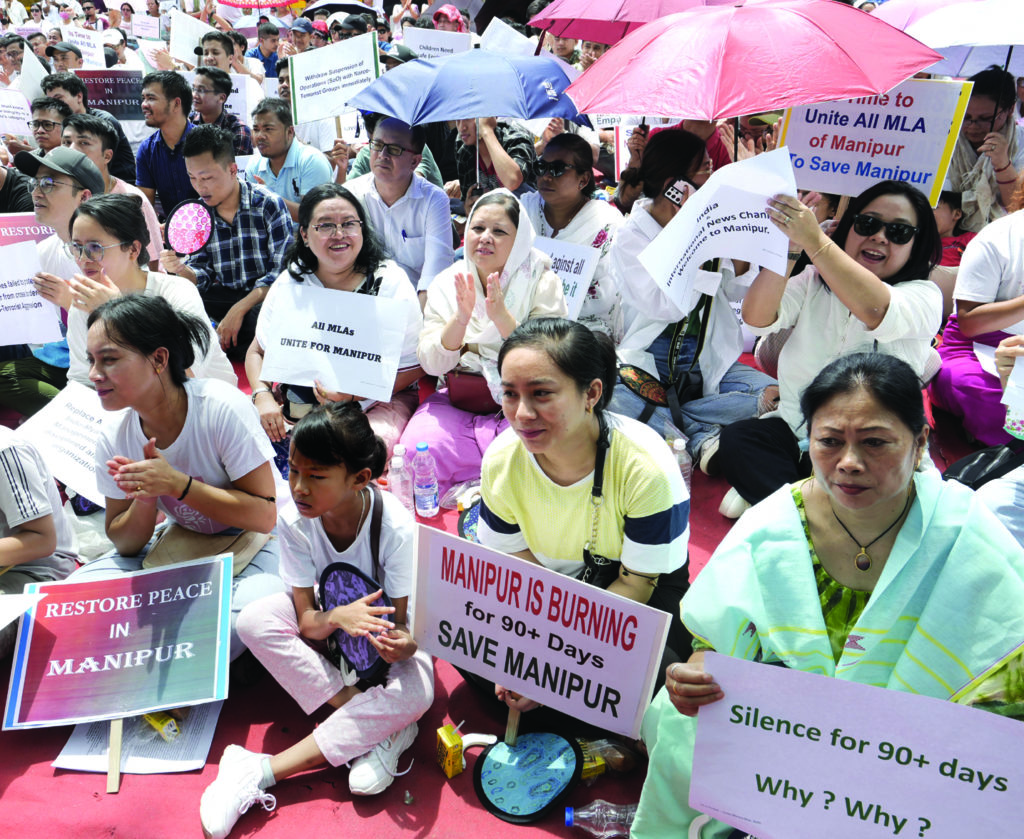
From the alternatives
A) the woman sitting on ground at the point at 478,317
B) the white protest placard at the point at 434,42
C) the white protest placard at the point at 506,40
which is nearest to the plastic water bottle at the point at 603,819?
the woman sitting on ground at the point at 478,317

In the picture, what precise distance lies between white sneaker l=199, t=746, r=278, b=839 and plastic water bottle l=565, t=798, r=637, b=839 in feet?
3.05

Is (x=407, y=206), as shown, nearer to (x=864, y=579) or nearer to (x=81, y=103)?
(x=864, y=579)

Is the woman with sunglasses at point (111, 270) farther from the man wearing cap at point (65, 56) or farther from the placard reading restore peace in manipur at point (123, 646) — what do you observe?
the man wearing cap at point (65, 56)

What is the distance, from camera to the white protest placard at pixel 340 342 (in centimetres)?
378

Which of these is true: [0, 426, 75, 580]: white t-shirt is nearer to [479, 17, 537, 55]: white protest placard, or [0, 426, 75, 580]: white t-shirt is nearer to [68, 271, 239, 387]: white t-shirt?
[68, 271, 239, 387]: white t-shirt

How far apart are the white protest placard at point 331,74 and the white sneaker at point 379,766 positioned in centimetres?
468

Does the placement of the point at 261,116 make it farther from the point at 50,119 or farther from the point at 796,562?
the point at 796,562

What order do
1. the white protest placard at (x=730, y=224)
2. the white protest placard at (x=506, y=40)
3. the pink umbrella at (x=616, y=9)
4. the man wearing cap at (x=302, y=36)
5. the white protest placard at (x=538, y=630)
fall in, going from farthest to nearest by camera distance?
the man wearing cap at (x=302, y=36)
the white protest placard at (x=506, y=40)
the pink umbrella at (x=616, y=9)
the white protest placard at (x=730, y=224)
the white protest placard at (x=538, y=630)

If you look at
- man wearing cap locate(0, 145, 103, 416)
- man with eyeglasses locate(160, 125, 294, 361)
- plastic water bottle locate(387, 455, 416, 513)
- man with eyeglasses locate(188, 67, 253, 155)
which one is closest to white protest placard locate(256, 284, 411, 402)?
plastic water bottle locate(387, 455, 416, 513)

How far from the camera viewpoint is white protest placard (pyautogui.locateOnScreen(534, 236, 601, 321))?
4.33 meters

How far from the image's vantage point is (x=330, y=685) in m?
2.60

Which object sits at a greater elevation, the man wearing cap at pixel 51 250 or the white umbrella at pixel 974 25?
the white umbrella at pixel 974 25

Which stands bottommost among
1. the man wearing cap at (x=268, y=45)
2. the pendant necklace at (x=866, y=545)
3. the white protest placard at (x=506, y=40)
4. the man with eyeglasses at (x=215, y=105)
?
the pendant necklace at (x=866, y=545)

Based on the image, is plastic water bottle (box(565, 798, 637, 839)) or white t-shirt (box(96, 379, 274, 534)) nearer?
plastic water bottle (box(565, 798, 637, 839))
